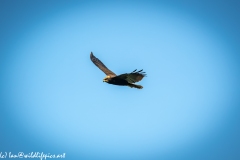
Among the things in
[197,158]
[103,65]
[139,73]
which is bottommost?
[139,73]

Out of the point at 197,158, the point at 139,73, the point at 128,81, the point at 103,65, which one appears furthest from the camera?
the point at 197,158

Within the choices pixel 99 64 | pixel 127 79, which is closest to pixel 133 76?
pixel 127 79

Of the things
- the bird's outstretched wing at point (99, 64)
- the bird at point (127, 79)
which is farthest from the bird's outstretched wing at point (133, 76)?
the bird's outstretched wing at point (99, 64)

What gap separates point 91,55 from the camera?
18078mm

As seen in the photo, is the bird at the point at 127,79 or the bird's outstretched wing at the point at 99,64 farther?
the bird's outstretched wing at the point at 99,64

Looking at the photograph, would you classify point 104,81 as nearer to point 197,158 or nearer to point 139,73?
point 139,73

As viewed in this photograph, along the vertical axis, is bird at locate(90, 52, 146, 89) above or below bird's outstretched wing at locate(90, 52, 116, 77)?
below

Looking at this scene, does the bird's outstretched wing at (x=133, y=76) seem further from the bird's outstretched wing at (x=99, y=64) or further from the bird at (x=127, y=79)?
the bird's outstretched wing at (x=99, y=64)

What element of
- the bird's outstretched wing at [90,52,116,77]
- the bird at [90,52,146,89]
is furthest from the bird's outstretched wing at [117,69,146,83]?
the bird's outstretched wing at [90,52,116,77]

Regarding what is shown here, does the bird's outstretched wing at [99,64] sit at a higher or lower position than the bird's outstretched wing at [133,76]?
higher

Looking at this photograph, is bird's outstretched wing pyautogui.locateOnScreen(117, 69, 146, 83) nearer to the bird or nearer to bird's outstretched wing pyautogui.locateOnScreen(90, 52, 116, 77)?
the bird

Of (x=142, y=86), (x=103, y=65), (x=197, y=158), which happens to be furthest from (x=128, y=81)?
(x=197, y=158)

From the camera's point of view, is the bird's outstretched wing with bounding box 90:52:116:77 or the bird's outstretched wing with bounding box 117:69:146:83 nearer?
the bird's outstretched wing with bounding box 117:69:146:83

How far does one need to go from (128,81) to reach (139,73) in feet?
3.75
